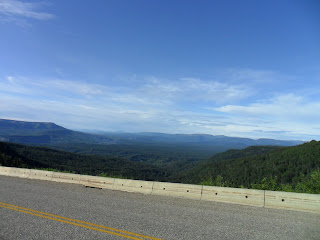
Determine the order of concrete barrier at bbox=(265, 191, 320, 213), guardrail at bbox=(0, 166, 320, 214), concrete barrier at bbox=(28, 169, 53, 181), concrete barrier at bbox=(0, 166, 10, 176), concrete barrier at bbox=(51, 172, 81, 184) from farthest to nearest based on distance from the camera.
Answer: concrete barrier at bbox=(0, 166, 10, 176) < concrete barrier at bbox=(28, 169, 53, 181) < concrete barrier at bbox=(51, 172, 81, 184) < guardrail at bbox=(0, 166, 320, 214) < concrete barrier at bbox=(265, 191, 320, 213)

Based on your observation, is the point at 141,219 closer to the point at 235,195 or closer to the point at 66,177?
the point at 235,195

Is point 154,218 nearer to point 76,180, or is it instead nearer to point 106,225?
point 106,225

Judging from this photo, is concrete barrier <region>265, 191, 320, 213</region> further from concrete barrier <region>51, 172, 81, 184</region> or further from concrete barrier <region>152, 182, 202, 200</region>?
concrete barrier <region>51, 172, 81, 184</region>

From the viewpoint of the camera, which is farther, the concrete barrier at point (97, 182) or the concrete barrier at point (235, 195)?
the concrete barrier at point (97, 182)

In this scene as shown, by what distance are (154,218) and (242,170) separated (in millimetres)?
107300

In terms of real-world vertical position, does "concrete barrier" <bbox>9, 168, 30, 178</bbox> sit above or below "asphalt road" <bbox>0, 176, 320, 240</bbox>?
below

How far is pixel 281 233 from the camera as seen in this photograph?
6.61 meters

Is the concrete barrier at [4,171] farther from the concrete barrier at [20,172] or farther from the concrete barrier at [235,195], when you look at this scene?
the concrete barrier at [235,195]

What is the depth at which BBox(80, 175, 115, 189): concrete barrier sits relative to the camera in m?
14.2

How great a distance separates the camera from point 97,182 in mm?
14492

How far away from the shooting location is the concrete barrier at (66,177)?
1555 centimetres

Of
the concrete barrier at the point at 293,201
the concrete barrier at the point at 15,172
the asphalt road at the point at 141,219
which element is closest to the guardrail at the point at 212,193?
the concrete barrier at the point at 293,201

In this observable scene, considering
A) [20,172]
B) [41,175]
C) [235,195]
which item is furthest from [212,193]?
[20,172]

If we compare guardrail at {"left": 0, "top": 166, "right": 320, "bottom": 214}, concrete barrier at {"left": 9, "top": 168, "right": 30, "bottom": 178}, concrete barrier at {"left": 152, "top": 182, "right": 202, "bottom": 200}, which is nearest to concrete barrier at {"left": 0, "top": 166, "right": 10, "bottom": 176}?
concrete barrier at {"left": 9, "top": 168, "right": 30, "bottom": 178}
